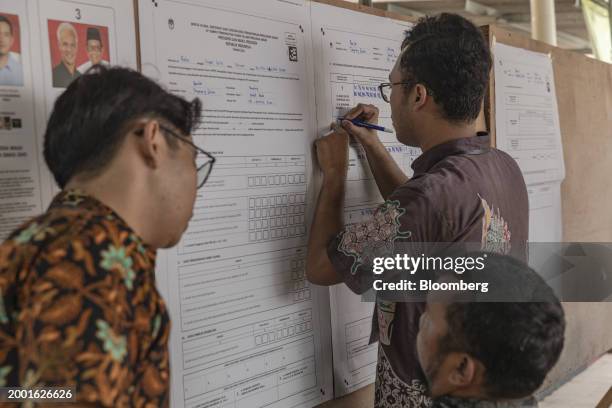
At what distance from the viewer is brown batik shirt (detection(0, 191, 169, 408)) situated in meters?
0.62

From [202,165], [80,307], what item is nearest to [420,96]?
[202,165]

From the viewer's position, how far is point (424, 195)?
49.4 inches

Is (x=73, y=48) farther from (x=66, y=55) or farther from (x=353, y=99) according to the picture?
(x=353, y=99)

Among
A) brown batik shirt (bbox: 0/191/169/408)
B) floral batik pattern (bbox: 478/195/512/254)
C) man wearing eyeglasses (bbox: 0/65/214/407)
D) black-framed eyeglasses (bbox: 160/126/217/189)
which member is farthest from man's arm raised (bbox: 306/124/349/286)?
brown batik shirt (bbox: 0/191/169/408)

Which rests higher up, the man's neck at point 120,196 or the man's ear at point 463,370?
the man's neck at point 120,196

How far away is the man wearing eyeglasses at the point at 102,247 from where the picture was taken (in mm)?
628

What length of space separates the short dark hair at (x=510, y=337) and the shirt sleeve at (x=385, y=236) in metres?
0.24

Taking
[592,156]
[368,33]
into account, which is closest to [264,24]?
[368,33]

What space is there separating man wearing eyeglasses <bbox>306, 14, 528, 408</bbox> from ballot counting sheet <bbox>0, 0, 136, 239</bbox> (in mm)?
630

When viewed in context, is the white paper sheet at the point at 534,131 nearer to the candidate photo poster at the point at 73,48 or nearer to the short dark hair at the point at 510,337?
the short dark hair at the point at 510,337

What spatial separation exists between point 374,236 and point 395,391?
1.26ft

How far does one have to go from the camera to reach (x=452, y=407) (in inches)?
41.0

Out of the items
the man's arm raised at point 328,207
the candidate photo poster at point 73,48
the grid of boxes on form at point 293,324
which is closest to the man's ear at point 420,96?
the man's arm raised at point 328,207

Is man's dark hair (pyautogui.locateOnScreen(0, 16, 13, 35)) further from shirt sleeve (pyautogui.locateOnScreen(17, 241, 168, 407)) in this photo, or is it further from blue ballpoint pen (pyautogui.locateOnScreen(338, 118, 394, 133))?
blue ballpoint pen (pyautogui.locateOnScreen(338, 118, 394, 133))
